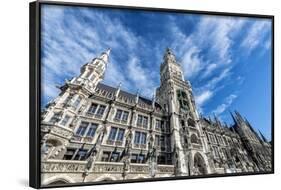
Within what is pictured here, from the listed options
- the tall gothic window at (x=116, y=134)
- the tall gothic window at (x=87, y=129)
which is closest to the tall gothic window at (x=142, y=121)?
the tall gothic window at (x=116, y=134)

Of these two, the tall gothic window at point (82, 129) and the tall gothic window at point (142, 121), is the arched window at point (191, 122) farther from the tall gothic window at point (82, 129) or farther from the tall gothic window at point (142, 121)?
the tall gothic window at point (82, 129)

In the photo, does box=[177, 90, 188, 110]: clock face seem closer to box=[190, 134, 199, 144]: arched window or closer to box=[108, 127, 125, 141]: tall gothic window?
box=[190, 134, 199, 144]: arched window

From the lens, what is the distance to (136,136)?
6.65 meters

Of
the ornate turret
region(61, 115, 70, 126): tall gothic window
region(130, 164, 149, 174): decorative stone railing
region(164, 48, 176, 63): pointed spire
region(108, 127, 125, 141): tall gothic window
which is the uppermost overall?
region(164, 48, 176, 63): pointed spire

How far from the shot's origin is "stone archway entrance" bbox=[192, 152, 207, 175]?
695 centimetres

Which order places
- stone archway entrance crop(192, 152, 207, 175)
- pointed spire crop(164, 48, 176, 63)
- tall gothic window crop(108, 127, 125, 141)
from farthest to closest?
stone archway entrance crop(192, 152, 207, 175) → pointed spire crop(164, 48, 176, 63) → tall gothic window crop(108, 127, 125, 141)

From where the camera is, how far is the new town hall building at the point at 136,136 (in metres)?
6.09

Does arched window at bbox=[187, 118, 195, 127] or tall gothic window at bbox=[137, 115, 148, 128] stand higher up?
arched window at bbox=[187, 118, 195, 127]

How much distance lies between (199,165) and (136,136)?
1050 millimetres

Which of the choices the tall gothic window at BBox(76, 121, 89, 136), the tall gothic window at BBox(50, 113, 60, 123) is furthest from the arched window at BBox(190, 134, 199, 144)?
the tall gothic window at BBox(50, 113, 60, 123)

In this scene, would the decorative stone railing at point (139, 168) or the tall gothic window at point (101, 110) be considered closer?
the tall gothic window at point (101, 110)

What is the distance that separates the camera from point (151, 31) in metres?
6.74

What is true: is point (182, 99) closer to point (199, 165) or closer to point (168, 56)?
point (168, 56)

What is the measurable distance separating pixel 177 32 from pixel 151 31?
1.30ft
